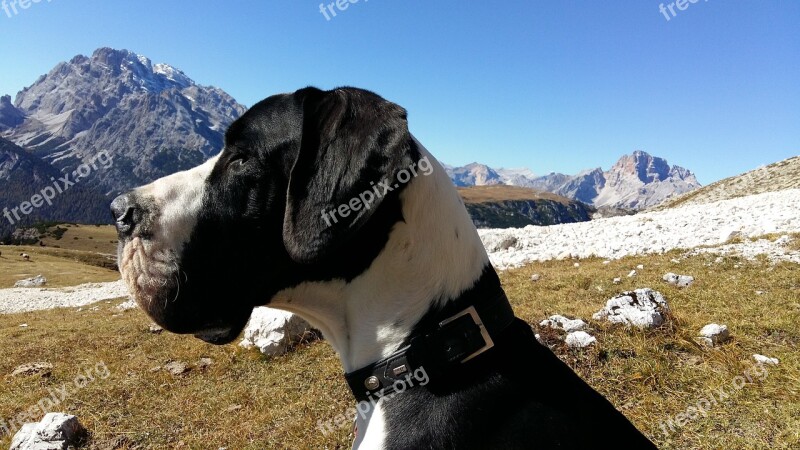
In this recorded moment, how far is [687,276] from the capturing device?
8.70 meters

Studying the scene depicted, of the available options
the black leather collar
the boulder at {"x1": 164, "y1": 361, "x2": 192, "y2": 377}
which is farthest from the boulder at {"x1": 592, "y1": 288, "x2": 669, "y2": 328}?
the boulder at {"x1": 164, "y1": 361, "x2": 192, "y2": 377}

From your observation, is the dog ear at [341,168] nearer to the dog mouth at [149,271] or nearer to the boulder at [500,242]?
the dog mouth at [149,271]

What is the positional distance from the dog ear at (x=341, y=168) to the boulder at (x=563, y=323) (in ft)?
15.4

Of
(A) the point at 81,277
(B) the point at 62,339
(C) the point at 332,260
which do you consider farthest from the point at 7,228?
(C) the point at 332,260

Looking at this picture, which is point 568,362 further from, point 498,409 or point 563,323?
point 498,409

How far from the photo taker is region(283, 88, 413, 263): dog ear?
182 centimetres

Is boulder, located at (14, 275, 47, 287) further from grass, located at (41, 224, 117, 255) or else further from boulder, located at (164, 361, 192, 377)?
grass, located at (41, 224, 117, 255)

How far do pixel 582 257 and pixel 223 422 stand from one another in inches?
450

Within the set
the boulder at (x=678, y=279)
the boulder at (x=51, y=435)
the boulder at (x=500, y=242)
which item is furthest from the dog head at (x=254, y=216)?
the boulder at (x=500, y=242)

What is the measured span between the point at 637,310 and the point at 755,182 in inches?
2032

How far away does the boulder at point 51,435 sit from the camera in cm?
453


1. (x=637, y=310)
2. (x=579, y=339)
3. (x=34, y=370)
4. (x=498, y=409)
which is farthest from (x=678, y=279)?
(x=34, y=370)

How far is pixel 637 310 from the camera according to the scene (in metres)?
5.85

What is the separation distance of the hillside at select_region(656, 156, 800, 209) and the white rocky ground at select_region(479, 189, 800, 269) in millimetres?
26711
